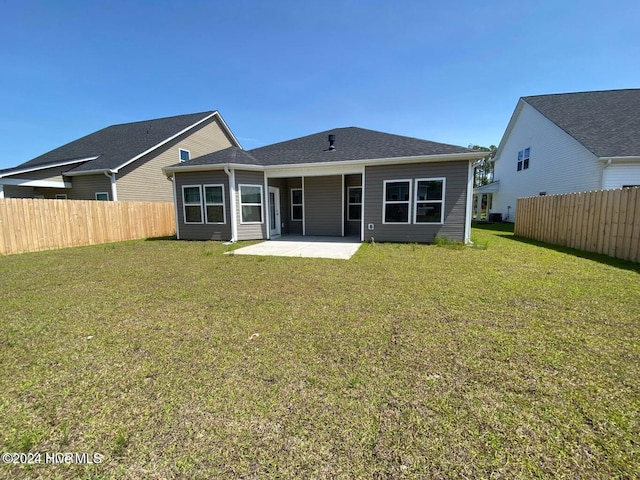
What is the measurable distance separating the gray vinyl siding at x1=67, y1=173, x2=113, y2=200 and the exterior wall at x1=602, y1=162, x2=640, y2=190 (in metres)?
23.5

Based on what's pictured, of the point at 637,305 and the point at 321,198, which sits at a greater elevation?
the point at 321,198

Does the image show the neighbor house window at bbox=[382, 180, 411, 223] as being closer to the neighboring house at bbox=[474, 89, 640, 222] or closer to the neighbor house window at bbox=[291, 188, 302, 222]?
the neighbor house window at bbox=[291, 188, 302, 222]

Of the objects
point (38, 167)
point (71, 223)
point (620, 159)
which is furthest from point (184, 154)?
point (620, 159)

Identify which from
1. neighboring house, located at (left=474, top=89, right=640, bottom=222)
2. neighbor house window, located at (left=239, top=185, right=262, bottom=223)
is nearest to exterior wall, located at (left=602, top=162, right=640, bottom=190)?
neighboring house, located at (left=474, top=89, right=640, bottom=222)

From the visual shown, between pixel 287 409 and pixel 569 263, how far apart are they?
7.72 metres

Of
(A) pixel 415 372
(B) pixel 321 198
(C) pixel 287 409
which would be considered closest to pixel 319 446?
(C) pixel 287 409

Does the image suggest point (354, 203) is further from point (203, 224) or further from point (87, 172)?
point (87, 172)

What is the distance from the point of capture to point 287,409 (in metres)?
1.93

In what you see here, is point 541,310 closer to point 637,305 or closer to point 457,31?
point 637,305

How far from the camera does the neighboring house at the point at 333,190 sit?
914 cm

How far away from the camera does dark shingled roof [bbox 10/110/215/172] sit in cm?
1445

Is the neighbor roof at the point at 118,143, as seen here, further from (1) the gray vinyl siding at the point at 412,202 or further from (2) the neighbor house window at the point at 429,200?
(2) the neighbor house window at the point at 429,200

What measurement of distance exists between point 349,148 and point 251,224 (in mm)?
5162

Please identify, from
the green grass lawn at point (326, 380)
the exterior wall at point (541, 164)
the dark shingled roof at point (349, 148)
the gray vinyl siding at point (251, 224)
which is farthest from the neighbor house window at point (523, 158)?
the gray vinyl siding at point (251, 224)
